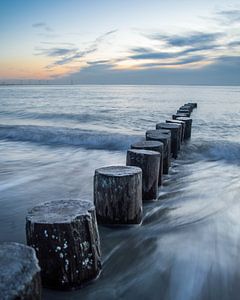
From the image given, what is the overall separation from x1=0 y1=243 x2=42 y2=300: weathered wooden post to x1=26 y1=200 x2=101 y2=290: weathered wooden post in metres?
0.41

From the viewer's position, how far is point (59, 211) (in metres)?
2.38

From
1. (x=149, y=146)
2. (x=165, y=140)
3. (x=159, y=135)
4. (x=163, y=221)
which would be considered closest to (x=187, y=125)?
(x=159, y=135)

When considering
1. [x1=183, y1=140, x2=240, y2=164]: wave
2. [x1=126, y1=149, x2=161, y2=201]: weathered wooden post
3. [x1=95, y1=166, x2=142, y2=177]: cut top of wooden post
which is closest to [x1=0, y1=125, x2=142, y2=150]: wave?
[x1=183, y1=140, x2=240, y2=164]: wave

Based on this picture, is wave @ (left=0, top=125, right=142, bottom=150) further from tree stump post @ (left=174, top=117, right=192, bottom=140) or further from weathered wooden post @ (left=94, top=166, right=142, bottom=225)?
weathered wooden post @ (left=94, top=166, right=142, bottom=225)

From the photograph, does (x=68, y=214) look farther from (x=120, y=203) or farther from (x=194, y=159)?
(x=194, y=159)

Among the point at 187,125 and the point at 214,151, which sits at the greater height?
the point at 187,125

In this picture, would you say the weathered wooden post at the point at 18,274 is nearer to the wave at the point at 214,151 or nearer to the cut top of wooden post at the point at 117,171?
the cut top of wooden post at the point at 117,171

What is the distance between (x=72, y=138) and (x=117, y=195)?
314 inches

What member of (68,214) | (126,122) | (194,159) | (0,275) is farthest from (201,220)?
(126,122)

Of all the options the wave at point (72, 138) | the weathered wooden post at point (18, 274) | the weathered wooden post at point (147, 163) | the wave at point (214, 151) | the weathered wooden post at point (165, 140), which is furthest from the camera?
the wave at point (72, 138)

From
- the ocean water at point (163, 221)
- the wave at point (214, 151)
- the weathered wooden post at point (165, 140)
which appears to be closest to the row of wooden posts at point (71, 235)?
the ocean water at point (163, 221)

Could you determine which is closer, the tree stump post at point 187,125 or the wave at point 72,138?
the tree stump post at point 187,125

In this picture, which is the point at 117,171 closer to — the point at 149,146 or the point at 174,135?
the point at 149,146

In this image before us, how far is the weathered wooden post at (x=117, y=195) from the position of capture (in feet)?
10.7
